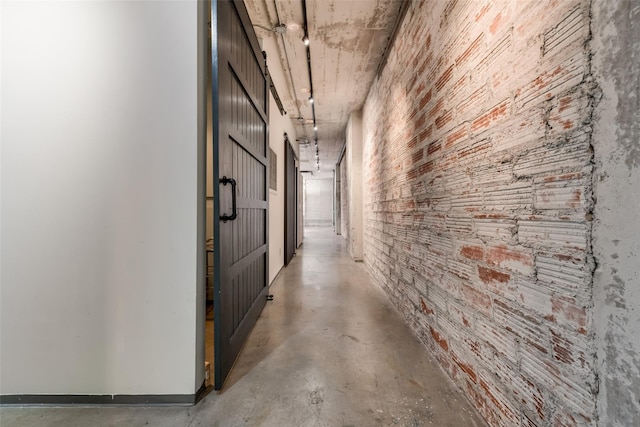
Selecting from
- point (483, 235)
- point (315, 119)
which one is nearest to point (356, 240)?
point (315, 119)

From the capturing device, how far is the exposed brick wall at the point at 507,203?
946 millimetres

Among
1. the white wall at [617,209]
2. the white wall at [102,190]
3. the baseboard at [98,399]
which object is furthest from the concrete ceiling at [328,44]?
the baseboard at [98,399]

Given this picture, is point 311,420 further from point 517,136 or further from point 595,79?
point 595,79

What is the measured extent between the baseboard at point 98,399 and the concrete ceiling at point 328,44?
11.2ft

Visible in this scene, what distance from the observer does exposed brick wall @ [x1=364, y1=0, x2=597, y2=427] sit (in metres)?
0.95

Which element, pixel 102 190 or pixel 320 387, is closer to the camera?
pixel 102 190

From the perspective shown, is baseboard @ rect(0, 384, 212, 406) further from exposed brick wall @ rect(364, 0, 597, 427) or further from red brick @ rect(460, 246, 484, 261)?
red brick @ rect(460, 246, 484, 261)

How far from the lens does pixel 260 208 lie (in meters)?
2.84

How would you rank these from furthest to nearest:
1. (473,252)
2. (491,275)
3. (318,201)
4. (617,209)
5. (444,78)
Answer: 1. (318,201)
2. (444,78)
3. (473,252)
4. (491,275)
5. (617,209)

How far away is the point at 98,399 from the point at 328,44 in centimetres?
397

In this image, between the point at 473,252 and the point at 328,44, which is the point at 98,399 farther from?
the point at 328,44

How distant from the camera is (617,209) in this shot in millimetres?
805

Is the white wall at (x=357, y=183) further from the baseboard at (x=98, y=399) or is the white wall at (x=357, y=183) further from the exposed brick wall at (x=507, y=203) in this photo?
the baseboard at (x=98, y=399)

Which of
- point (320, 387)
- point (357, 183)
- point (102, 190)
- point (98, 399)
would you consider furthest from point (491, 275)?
point (357, 183)
